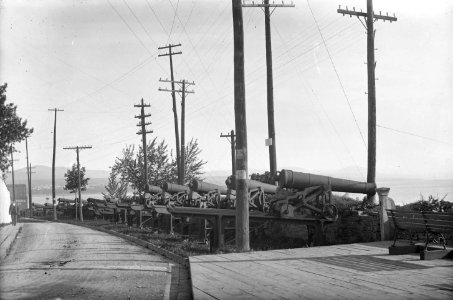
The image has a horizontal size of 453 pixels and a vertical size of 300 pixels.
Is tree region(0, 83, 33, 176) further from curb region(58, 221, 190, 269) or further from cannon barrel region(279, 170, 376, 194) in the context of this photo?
cannon barrel region(279, 170, 376, 194)

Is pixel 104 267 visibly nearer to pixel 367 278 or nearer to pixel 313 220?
pixel 367 278

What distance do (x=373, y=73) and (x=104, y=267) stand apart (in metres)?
13.7

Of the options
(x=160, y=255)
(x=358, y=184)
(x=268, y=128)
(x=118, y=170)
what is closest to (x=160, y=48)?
(x=268, y=128)

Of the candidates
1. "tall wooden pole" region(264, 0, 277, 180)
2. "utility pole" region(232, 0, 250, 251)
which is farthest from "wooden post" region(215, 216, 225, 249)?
"tall wooden pole" region(264, 0, 277, 180)

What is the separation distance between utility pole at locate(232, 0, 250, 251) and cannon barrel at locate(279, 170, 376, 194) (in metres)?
3.93

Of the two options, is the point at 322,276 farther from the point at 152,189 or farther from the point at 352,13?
the point at 152,189

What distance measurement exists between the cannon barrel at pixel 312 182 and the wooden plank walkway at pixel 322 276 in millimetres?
5537

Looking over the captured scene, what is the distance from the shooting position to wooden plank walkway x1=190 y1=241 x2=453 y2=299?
19.8ft

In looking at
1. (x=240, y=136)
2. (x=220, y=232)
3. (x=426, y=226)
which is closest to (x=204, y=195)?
(x=220, y=232)

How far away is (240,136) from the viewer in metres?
11.9

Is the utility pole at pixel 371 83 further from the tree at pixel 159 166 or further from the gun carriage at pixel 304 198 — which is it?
the tree at pixel 159 166

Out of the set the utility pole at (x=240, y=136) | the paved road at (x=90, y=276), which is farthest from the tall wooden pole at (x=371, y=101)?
the paved road at (x=90, y=276)

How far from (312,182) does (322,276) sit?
877 cm

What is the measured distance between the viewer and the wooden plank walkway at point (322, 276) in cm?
604
